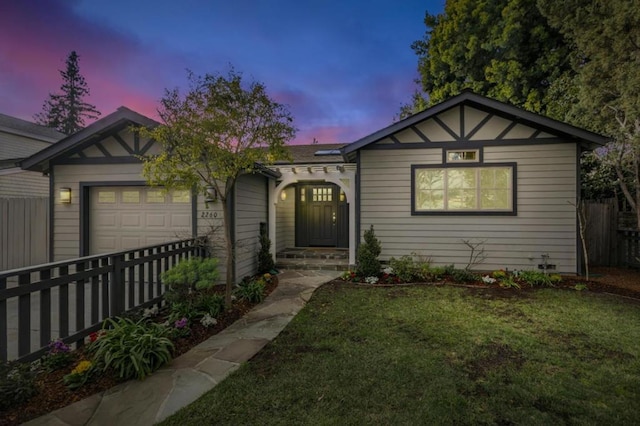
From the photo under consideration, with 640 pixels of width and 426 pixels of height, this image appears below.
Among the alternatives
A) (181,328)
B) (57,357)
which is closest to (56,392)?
(57,357)

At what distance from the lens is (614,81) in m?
8.67

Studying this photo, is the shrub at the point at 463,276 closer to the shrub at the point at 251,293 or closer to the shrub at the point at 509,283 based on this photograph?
the shrub at the point at 509,283

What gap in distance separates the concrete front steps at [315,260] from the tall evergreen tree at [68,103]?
34384 millimetres

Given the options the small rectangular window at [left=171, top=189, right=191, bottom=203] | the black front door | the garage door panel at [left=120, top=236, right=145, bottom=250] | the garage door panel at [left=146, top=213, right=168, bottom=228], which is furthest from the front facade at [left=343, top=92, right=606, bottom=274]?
the garage door panel at [left=120, top=236, right=145, bottom=250]

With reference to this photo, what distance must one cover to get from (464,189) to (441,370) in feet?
17.3

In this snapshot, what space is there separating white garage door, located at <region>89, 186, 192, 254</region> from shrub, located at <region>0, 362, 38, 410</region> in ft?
12.7

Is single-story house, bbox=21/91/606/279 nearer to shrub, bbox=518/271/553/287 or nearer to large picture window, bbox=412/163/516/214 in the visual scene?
large picture window, bbox=412/163/516/214

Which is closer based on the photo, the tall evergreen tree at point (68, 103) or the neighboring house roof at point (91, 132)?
the neighboring house roof at point (91, 132)

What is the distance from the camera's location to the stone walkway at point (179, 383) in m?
2.27

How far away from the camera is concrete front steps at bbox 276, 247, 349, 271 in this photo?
26.8 feet

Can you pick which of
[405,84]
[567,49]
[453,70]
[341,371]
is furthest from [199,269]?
[405,84]

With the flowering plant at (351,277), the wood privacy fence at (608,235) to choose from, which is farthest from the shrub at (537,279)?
the flowering plant at (351,277)

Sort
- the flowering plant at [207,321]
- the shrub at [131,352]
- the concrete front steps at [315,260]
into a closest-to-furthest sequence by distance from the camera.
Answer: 1. the shrub at [131,352]
2. the flowering plant at [207,321]
3. the concrete front steps at [315,260]

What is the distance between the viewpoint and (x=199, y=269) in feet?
15.0
